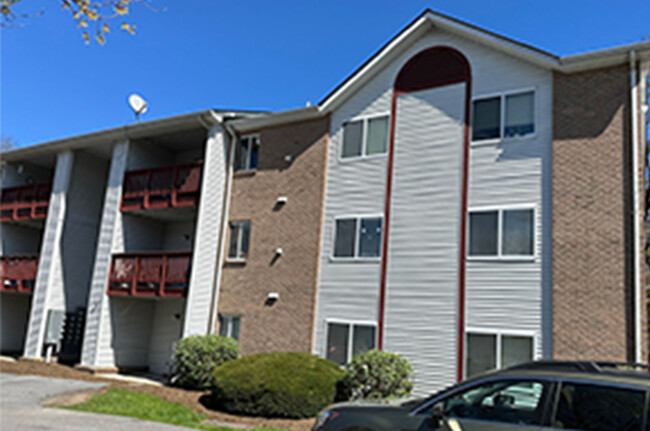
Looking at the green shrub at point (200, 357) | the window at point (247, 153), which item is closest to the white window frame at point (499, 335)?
the green shrub at point (200, 357)

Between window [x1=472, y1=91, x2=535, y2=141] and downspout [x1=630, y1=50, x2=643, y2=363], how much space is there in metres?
2.19

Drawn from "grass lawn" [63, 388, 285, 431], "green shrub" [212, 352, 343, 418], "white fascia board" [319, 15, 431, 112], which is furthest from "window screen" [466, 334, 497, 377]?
"white fascia board" [319, 15, 431, 112]

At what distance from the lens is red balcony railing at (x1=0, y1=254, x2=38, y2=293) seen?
73.0 ft

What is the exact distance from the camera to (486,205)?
14.0 meters

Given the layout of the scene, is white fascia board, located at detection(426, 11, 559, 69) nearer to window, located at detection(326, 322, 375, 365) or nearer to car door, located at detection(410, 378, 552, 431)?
window, located at detection(326, 322, 375, 365)

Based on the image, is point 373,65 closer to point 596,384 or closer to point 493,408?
point 493,408

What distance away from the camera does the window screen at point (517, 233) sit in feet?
43.4

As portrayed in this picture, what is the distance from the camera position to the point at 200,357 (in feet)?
52.1

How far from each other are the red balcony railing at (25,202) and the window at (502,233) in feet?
56.9

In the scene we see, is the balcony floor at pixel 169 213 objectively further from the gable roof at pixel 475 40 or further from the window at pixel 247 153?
the gable roof at pixel 475 40

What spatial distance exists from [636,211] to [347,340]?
25.1 ft

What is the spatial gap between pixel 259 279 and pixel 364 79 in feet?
22.1

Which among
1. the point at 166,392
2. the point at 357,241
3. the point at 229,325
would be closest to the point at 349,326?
the point at 357,241

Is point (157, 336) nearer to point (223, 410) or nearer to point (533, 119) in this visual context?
point (223, 410)
